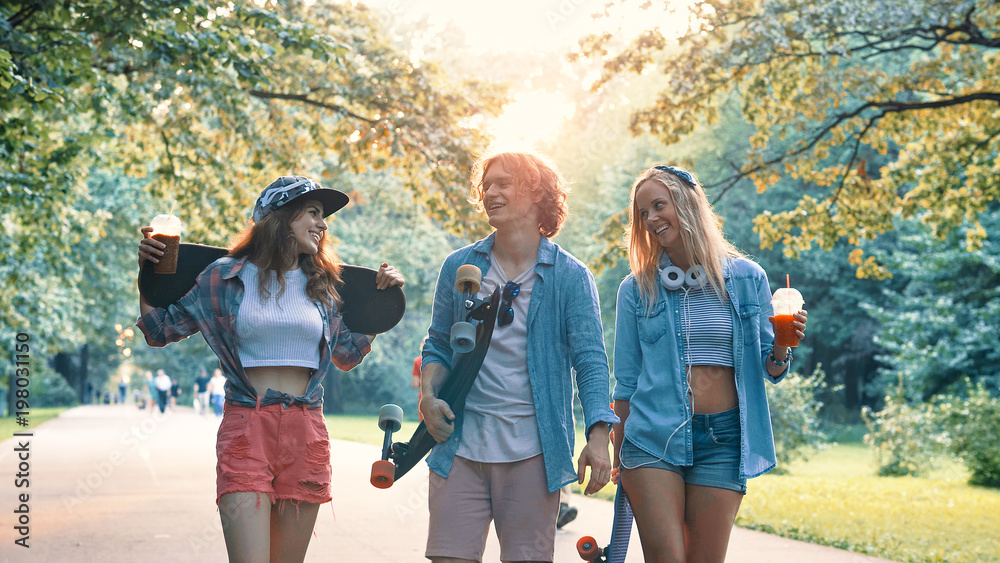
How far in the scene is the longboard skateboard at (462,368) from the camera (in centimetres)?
345

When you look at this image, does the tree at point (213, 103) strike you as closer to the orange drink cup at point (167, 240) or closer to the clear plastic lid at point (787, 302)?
the orange drink cup at point (167, 240)

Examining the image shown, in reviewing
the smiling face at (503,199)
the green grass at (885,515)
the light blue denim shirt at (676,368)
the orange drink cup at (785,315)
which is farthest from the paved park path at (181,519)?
the orange drink cup at (785,315)

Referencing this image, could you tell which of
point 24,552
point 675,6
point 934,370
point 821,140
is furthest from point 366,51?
point 934,370

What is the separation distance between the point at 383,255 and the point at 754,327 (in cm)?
3553

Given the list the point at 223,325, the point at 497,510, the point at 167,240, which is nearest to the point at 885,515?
the point at 497,510

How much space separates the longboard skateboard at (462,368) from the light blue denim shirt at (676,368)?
77 centimetres

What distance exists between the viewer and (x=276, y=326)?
147 inches

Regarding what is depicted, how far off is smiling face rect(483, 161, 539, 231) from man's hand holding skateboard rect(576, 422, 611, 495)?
2.76ft

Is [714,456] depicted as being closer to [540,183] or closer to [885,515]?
[540,183]

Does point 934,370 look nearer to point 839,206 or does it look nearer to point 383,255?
point 839,206

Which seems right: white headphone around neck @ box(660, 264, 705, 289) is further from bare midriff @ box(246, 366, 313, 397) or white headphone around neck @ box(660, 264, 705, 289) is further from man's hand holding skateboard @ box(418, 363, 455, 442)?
bare midriff @ box(246, 366, 313, 397)

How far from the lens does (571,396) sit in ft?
11.7

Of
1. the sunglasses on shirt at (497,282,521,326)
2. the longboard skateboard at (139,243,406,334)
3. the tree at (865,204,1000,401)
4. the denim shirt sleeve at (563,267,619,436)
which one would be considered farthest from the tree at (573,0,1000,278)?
the tree at (865,204,1000,401)

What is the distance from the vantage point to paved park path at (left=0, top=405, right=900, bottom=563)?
24.5 feet
